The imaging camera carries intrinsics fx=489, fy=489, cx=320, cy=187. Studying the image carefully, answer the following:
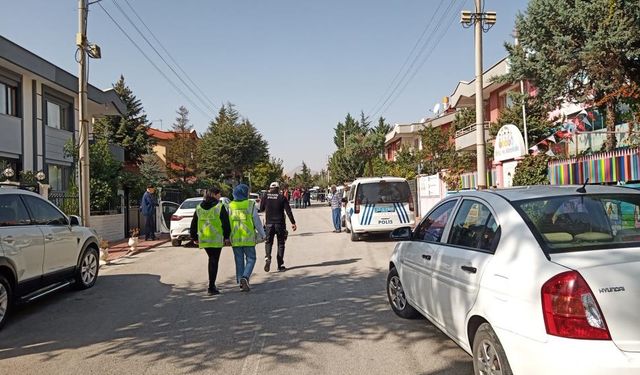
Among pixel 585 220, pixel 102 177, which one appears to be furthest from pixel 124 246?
pixel 585 220

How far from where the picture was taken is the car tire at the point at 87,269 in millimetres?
8234

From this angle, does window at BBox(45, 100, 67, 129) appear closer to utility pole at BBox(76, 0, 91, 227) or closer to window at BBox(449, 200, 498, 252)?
utility pole at BBox(76, 0, 91, 227)

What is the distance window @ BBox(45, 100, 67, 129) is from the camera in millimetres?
20156

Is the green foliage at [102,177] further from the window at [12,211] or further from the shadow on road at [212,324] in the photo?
the window at [12,211]

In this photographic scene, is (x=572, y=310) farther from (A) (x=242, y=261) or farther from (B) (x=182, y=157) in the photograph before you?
(B) (x=182, y=157)

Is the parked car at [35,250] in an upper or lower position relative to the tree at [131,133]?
lower

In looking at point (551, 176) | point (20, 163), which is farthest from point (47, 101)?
point (551, 176)

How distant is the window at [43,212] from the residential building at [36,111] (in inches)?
419

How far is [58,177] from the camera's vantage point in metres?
20.8

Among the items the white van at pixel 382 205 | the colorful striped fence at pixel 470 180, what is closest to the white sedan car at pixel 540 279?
the white van at pixel 382 205

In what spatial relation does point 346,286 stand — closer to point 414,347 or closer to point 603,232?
point 414,347

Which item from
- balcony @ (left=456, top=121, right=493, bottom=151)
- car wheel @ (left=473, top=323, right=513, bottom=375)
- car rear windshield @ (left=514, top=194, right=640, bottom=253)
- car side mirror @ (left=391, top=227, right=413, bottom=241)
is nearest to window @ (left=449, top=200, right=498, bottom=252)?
car rear windshield @ (left=514, top=194, right=640, bottom=253)

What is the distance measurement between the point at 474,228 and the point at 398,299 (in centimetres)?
217

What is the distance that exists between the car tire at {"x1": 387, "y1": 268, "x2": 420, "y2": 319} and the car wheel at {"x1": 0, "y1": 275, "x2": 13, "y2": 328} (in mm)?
4765
